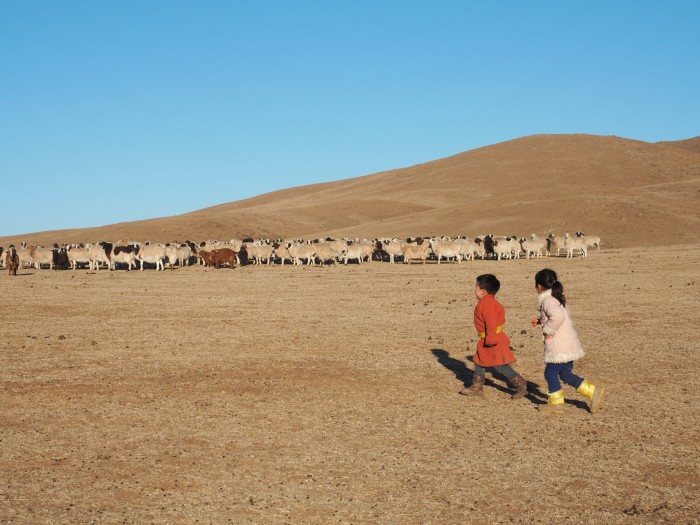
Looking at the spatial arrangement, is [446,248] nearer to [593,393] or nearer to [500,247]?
[500,247]

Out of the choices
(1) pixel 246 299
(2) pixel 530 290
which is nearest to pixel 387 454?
(1) pixel 246 299

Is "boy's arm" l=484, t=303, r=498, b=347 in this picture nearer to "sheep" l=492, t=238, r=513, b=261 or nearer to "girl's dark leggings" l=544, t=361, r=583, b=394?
"girl's dark leggings" l=544, t=361, r=583, b=394

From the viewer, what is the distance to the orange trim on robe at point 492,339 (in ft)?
36.1

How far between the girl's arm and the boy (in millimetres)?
818

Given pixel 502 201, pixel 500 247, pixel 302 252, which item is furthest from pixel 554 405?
pixel 502 201

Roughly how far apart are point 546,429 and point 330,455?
9.71 ft

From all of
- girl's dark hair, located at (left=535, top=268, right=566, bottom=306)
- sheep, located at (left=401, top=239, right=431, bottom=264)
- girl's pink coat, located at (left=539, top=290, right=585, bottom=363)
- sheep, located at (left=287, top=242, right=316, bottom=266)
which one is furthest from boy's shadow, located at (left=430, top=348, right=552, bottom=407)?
sheep, located at (left=287, top=242, right=316, bottom=266)

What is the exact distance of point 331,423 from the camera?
32.0ft

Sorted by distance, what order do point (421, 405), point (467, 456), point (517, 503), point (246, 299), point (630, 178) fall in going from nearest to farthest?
point (517, 503), point (467, 456), point (421, 405), point (246, 299), point (630, 178)

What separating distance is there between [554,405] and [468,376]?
2.52 metres

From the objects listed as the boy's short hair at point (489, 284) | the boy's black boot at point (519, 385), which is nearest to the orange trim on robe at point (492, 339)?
the boy's short hair at point (489, 284)

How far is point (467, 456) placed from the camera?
8.35 metres

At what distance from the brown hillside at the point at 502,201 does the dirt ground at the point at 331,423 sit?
40754 mm

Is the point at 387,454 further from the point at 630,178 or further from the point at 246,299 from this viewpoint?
the point at 630,178
